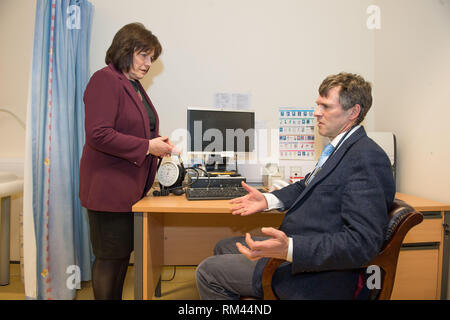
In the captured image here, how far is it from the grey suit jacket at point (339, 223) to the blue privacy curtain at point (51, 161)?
1379 mm

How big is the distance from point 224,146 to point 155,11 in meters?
1.27

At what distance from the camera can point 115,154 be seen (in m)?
1.24

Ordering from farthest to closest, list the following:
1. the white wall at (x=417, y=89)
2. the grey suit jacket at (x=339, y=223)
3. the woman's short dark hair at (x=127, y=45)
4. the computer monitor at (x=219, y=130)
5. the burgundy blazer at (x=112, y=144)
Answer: the computer monitor at (x=219, y=130) → the white wall at (x=417, y=89) → the woman's short dark hair at (x=127, y=45) → the burgundy blazer at (x=112, y=144) → the grey suit jacket at (x=339, y=223)

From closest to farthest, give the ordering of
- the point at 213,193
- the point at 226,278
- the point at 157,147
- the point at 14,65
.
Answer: the point at 226,278 < the point at 157,147 < the point at 213,193 < the point at 14,65

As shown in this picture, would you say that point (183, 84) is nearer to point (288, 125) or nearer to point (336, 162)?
point (288, 125)

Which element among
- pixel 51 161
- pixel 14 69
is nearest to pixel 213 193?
pixel 51 161

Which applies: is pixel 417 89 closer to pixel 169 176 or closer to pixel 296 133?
pixel 296 133

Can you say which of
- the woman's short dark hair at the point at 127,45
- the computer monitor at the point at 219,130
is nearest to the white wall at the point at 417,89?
the computer monitor at the point at 219,130

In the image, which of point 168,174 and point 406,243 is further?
point 168,174

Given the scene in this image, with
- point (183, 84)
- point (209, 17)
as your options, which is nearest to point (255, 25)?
point (209, 17)

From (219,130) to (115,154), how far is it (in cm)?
86

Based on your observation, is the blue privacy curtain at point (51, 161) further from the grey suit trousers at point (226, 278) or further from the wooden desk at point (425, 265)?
the wooden desk at point (425, 265)

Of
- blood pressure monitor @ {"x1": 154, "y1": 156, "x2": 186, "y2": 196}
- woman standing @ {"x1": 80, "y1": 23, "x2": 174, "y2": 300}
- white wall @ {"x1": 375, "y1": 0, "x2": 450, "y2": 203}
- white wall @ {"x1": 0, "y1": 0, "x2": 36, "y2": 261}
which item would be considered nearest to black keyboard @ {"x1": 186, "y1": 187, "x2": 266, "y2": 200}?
blood pressure monitor @ {"x1": 154, "y1": 156, "x2": 186, "y2": 196}

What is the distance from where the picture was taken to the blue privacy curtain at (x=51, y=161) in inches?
→ 63.1
